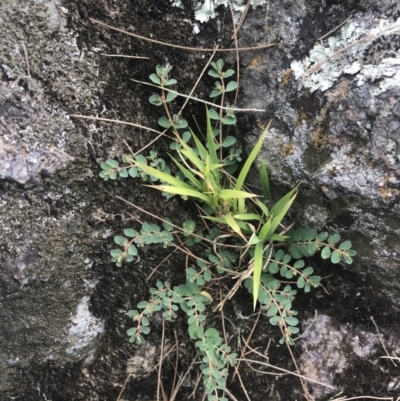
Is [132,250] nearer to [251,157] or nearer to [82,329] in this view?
[82,329]

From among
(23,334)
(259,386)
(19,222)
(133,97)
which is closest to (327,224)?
(259,386)

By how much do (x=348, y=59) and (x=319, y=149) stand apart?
0.32 metres

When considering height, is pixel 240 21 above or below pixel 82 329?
above

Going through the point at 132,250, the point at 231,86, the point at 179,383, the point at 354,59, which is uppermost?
the point at 354,59

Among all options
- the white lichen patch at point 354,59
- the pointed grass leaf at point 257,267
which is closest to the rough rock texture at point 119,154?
the white lichen patch at point 354,59

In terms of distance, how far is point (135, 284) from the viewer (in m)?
1.71

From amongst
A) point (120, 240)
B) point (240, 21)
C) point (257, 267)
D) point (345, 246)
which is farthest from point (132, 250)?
point (240, 21)

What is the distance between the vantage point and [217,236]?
1732 millimetres

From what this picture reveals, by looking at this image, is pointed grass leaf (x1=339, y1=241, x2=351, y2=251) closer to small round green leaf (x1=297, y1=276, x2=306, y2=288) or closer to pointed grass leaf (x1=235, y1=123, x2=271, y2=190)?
small round green leaf (x1=297, y1=276, x2=306, y2=288)

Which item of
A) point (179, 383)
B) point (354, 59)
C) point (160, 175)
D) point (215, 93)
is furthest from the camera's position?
point (179, 383)

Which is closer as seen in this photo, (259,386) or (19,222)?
(19,222)

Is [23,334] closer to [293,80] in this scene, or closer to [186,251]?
[186,251]

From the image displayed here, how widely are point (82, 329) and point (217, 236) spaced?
65cm

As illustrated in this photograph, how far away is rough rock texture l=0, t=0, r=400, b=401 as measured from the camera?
1.42 metres
